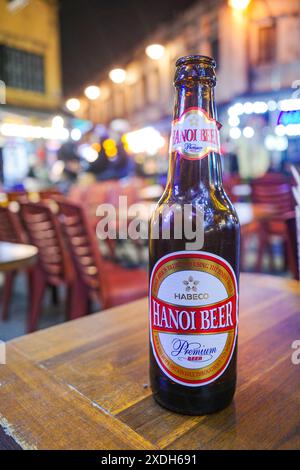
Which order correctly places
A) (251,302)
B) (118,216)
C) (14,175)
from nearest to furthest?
1. (251,302)
2. (118,216)
3. (14,175)

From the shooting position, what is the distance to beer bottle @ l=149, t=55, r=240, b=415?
1.62 ft

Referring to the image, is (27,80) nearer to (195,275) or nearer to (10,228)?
(10,228)

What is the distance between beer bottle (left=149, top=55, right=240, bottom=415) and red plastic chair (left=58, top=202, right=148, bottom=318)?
1.39 m

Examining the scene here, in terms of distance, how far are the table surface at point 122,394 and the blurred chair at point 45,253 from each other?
1.57 metres

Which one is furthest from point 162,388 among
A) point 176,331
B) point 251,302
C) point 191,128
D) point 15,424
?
point 251,302

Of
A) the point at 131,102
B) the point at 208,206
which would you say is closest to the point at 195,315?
the point at 208,206

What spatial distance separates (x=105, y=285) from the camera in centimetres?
200

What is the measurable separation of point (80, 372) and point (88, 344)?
11 centimetres

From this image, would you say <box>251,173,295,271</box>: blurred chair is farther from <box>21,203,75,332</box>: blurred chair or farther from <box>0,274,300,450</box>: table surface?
<box>0,274,300,450</box>: table surface

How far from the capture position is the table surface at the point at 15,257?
1561 millimetres

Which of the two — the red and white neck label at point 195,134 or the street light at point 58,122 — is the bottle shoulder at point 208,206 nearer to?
the red and white neck label at point 195,134

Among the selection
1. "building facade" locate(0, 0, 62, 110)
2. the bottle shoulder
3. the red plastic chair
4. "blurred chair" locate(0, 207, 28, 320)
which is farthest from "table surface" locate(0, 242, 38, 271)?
"building facade" locate(0, 0, 62, 110)

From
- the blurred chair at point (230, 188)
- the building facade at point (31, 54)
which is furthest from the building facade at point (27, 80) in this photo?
the blurred chair at point (230, 188)

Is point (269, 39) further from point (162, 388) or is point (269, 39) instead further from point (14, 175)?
point (162, 388)
